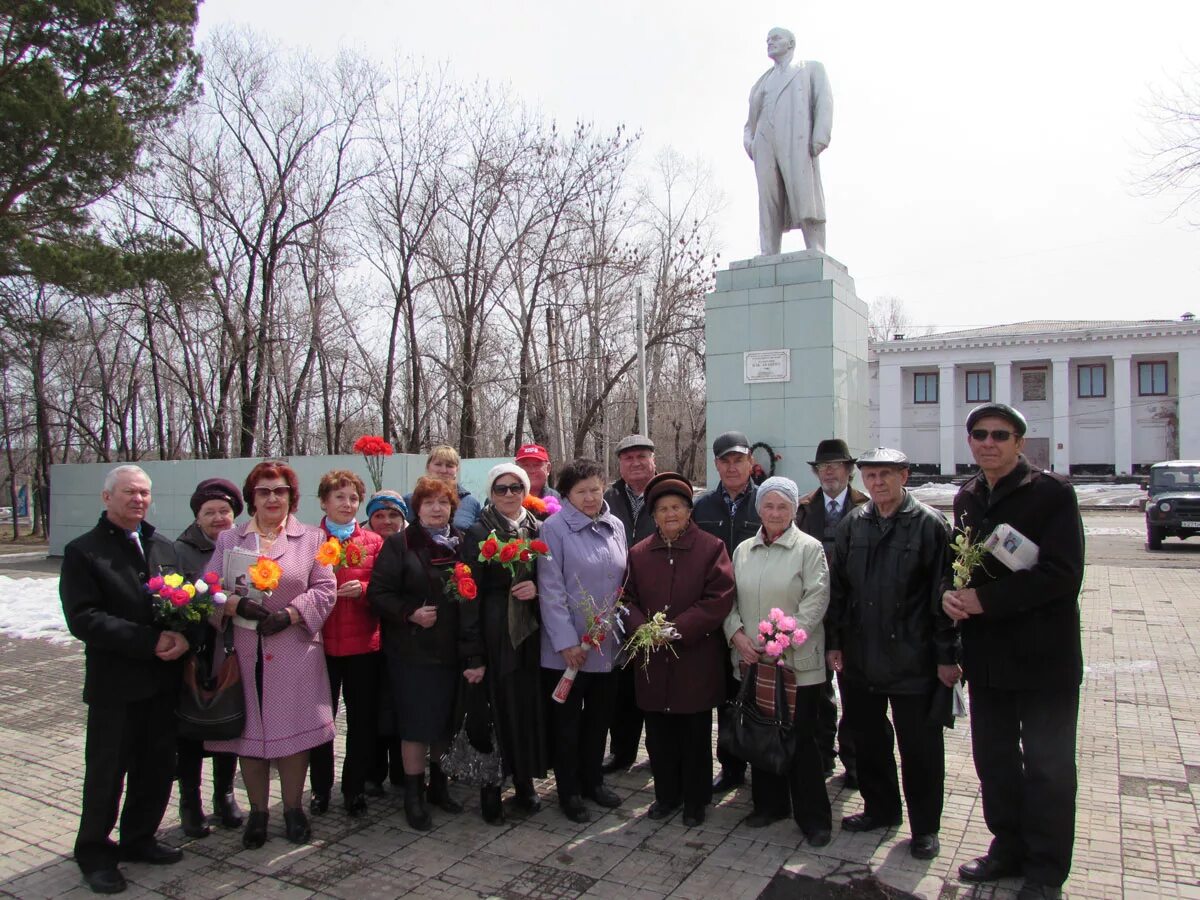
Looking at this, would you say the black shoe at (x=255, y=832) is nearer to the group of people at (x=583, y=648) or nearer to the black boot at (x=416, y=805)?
the group of people at (x=583, y=648)

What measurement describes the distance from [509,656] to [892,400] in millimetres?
49620

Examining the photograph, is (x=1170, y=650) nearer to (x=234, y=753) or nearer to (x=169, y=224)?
(x=234, y=753)

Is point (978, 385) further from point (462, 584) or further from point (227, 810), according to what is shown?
point (227, 810)

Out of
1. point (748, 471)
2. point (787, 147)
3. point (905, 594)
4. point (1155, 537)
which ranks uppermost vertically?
point (787, 147)

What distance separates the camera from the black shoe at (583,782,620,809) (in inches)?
158

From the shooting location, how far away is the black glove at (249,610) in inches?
142

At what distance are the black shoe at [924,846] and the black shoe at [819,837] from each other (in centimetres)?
33

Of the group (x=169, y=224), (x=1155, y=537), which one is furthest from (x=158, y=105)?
(x=1155, y=537)

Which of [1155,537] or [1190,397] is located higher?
[1190,397]

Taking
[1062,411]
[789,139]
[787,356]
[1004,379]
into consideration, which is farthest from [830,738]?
[1062,411]

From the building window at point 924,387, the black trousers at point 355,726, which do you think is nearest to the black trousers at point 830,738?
the black trousers at point 355,726

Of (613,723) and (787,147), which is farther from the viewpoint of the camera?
(787,147)

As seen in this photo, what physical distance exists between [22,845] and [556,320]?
18.2m

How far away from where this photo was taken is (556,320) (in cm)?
2116
